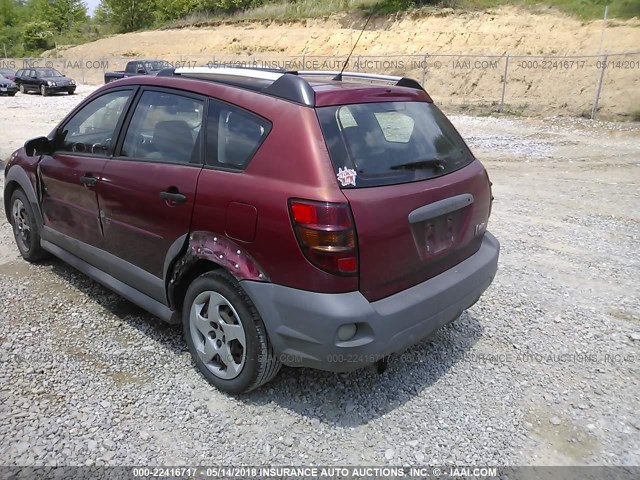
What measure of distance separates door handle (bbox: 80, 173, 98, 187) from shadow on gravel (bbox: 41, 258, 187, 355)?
40.1 inches

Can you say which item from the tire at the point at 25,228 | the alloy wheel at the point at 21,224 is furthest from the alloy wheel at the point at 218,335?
the alloy wheel at the point at 21,224

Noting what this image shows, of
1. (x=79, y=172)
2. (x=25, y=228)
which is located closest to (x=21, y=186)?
(x=25, y=228)

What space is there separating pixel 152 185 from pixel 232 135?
67cm

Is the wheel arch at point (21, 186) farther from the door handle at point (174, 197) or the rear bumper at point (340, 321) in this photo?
the rear bumper at point (340, 321)

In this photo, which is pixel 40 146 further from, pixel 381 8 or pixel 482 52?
pixel 381 8

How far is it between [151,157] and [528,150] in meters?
10.7

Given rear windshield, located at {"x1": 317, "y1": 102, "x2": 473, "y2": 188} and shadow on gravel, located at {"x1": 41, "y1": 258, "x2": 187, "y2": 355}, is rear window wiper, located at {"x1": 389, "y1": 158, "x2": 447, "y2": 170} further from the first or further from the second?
shadow on gravel, located at {"x1": 41, "y1": 258, "x2": 187, "y2": 355}

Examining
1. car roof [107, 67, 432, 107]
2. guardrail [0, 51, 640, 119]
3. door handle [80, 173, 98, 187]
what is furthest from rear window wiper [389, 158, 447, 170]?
guardrail [0, 51, 640, 119]

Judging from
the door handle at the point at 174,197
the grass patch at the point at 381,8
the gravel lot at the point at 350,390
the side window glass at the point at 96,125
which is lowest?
the gravel lot at the point at 350,390

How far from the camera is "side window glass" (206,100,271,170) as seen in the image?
2916mm

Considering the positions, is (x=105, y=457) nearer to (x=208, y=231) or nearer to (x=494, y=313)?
(x=208, y=231)

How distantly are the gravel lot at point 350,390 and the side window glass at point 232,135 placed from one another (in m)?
1.41

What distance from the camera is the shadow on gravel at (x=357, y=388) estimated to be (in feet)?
9.98

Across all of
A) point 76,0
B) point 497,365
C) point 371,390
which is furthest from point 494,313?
point 76,0
